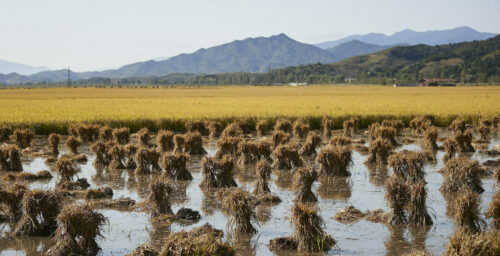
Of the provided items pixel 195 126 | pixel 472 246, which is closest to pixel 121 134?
pixel 195 126

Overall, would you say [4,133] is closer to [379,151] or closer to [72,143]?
[72,143]

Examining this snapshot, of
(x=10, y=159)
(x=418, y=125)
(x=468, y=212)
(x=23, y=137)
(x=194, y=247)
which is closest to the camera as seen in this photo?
(x=194, y=247)

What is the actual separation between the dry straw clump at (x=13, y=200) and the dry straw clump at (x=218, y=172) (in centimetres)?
459

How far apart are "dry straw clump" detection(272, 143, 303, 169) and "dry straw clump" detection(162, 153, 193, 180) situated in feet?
9.83

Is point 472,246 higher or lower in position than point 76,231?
higher

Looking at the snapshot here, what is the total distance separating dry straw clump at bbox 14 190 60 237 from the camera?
8.97 meters

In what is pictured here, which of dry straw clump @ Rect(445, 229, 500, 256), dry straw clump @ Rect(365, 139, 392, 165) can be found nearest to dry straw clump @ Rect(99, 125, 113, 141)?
dry straw clump @ Rect(365, 139, 392, 165)

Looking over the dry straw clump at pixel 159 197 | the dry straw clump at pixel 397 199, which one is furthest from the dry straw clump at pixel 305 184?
the dry straw clump at pixel 159 197

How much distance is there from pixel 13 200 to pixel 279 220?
5297mm

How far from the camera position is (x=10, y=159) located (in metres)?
15.3

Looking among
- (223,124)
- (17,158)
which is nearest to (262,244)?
(17,158)

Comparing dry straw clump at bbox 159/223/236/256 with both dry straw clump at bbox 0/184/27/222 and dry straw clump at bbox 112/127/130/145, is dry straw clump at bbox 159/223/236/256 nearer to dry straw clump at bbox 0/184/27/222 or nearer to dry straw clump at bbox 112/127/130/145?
dry straw clump at bbox 0/184/27/222

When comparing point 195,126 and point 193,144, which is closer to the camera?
point 193,144

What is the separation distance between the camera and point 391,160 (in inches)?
522
